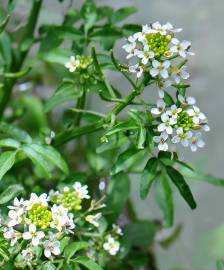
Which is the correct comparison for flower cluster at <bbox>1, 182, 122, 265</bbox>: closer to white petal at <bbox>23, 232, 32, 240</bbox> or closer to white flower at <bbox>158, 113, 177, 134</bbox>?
white petal at <bbox>23, 232, 32, 240</bbox>

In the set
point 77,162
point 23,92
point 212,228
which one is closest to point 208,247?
point 212,228

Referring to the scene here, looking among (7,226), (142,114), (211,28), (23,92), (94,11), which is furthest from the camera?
(211,28)

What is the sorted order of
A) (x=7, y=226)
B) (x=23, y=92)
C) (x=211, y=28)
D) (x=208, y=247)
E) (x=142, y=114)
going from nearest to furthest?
1. (x=7, y=226)
2. (x=142, y=114)
3. (x=208, y=247)
4. (x=23, y=92)
5. (x=211, y=28)

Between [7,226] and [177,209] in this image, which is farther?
[177,209]

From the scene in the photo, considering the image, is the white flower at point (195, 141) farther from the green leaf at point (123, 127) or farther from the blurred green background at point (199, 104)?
the blurred green background at point (199, 104)

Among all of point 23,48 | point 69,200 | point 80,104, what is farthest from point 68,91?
point 23,48

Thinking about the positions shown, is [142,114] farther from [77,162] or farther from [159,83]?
[77,162]

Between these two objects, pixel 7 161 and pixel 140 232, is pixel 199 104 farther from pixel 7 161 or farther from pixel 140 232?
pixel 7 161
